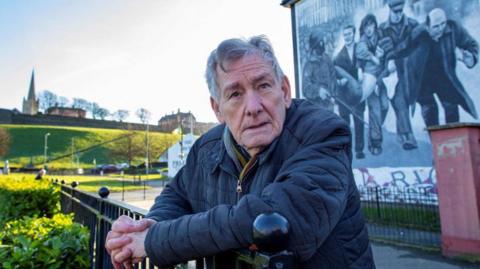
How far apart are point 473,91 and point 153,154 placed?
185ft

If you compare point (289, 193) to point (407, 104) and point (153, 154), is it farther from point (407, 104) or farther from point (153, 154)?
point (153, 154)

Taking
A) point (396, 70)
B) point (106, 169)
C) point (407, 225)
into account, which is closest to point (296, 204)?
point (407, 225)

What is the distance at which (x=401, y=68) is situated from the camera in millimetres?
14609

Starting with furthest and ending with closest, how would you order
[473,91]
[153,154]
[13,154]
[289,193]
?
1. [13,154]
2. [153,154]
3. [473,91]
4. [289,193]

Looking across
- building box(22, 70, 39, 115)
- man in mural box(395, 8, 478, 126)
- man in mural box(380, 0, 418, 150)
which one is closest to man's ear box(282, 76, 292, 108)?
man in mural box(395, 8, 478, 126)

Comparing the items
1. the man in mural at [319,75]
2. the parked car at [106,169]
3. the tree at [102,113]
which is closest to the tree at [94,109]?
the tree at [102,113]

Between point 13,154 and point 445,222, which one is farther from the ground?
point 13,154

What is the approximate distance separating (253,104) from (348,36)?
17.2 m

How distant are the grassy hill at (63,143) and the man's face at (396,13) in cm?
5423

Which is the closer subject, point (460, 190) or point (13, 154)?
point (460, 190)

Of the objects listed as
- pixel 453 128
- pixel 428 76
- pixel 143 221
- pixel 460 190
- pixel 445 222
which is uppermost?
pixel 428 76

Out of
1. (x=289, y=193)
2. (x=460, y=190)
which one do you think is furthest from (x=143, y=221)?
(x=460, y=190)

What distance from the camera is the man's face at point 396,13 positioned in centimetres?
1488

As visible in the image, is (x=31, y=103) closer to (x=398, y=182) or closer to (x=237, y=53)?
(x=398, y=182)
